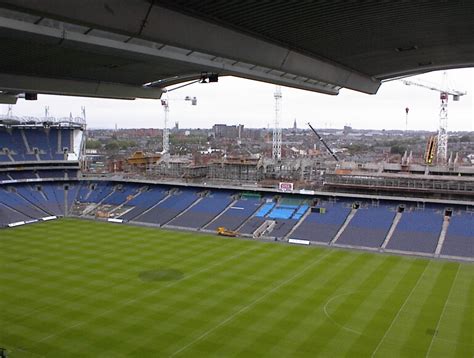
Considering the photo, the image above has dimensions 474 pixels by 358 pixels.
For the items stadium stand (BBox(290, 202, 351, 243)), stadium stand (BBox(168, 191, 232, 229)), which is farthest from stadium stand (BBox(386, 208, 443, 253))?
stadium stand (BBox(168, 191, 232, 229))

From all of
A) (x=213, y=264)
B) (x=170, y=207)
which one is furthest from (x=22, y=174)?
(x=213, y=264)

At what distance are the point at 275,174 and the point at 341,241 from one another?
55.2 feet

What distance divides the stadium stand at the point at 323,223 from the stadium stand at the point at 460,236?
8703 mm

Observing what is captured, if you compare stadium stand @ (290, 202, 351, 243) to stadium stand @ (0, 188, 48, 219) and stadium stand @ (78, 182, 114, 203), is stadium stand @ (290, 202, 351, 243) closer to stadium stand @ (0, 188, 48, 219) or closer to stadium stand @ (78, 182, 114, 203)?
stadium stand @ (78, 182, 114, 203)

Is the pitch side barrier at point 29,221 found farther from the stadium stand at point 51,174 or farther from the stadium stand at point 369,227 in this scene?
the stadium stand at point 369,227

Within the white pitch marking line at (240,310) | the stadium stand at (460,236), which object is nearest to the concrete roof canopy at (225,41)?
the white pitch marking line at (240,310)

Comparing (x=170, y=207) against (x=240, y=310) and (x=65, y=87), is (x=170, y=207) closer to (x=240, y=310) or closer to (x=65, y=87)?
(x=240, y=310)

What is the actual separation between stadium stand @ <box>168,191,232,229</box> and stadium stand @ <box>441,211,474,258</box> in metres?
20.7

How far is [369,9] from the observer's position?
554 centimetres

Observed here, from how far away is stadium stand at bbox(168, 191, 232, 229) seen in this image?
45.6 meters

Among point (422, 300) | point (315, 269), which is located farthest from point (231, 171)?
point (422, 300)

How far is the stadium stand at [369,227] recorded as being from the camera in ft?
127

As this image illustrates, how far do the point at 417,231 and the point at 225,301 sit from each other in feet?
69.3

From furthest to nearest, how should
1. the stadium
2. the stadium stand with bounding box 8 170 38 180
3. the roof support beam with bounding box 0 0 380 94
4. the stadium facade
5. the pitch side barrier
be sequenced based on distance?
the stadium stand with bounding box 8 170 38 180 → the pitch side barrier → the stadium facade → the stadium → the roof support beam with bounding box 0 0 380 94
